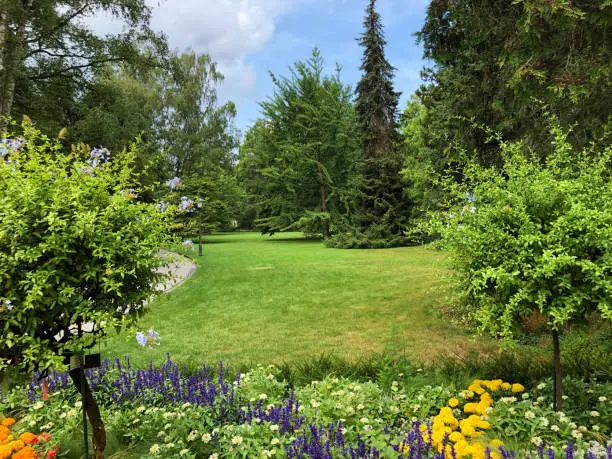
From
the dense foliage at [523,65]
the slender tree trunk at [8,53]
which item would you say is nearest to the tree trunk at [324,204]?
the dense foliage at [523,65]

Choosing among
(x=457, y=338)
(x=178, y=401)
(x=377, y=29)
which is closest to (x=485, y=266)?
(x=178, y=401)

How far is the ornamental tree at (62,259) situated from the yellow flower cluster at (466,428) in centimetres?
190

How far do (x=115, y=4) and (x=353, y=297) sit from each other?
31.8 ft

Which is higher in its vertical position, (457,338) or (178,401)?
(178,401)

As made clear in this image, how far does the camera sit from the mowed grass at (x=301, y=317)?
5477 millimetres

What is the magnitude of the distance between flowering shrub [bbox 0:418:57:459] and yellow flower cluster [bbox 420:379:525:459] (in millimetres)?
2295

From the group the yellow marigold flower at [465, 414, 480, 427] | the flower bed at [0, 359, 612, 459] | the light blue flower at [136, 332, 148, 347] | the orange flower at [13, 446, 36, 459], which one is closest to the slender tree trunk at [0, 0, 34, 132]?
the flower bed at [0, 359, 612, 459]

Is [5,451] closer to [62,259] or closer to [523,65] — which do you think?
[62,259]

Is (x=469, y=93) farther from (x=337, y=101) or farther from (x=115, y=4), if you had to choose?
(x=337, y=101)

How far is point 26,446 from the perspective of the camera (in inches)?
93.2

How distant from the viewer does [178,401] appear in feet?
9.94

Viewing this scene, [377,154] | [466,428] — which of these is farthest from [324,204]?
[466,428]

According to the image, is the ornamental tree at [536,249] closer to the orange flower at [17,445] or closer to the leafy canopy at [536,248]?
the leafy canopy at [536,248]

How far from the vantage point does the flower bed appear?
7.25 feet
